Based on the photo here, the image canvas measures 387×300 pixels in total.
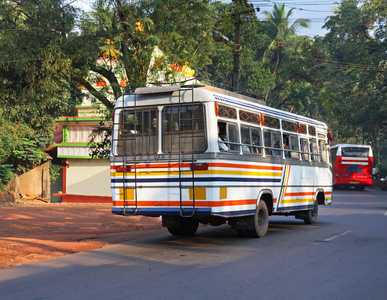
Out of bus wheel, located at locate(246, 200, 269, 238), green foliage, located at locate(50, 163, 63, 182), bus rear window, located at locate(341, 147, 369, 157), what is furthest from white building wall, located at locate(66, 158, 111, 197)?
bus rear window, located at locate(341, 147, 369, 157)

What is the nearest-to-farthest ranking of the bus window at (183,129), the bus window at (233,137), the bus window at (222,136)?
the bus window at (183,129)
the bus window at (222,136)
the bus window at (233,137)

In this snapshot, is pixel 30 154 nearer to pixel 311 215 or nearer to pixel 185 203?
pixel 311 215

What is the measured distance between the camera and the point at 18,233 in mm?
14359

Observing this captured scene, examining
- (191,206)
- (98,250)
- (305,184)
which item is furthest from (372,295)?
(305,184)

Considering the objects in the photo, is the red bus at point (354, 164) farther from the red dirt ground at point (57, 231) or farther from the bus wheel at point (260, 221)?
the bus wheel at point (260, 221)

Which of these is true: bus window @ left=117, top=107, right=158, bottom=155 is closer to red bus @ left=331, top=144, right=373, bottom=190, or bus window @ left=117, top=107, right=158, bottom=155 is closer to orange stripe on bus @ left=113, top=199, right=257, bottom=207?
orange stripe on bus @ left=113, top=199, right=257, bottom=207

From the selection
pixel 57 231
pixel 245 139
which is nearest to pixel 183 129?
pixel 245 139

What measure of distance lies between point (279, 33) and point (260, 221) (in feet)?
151

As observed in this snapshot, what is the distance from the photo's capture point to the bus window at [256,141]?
1234cm

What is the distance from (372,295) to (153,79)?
1078 centimetres

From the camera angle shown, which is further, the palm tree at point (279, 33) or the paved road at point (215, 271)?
the palm tree at point (279, 33)

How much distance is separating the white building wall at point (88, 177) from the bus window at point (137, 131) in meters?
16.5

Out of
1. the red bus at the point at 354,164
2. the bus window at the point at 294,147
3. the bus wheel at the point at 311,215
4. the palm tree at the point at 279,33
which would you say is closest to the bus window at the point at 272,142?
the bus window at the point at 294,147

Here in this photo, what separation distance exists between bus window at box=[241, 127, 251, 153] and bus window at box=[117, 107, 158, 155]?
2.02 metres
